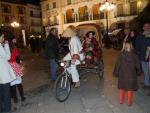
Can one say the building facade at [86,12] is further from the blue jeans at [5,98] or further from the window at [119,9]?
the blue jeans at [5,98]

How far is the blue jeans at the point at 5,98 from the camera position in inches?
266

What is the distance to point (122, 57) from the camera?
Result: 681 centimetres

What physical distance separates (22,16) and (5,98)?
68261 mm

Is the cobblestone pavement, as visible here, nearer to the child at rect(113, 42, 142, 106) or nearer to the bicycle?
the bicycle

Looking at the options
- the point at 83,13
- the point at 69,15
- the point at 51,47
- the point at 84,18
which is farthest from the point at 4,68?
the point at 69,15

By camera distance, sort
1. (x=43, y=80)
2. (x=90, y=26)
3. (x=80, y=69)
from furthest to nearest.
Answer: (x=90, y=26), (x=43, y=80), (x=80, y=69)

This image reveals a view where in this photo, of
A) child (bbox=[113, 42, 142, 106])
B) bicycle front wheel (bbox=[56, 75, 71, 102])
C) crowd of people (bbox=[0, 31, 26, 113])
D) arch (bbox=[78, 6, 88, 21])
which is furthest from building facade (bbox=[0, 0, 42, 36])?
child (bbox=[113, 42, 142, 106])

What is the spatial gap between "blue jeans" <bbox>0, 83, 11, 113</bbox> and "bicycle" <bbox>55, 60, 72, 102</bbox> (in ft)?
4.37

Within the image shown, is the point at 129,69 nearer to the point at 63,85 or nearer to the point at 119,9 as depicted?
the point at 63,85

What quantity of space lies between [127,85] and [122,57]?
0.67m

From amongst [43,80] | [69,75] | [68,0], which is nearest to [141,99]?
[69,75]

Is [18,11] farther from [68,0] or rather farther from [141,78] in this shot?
[141,78]

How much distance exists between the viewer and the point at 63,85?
25.7 feet

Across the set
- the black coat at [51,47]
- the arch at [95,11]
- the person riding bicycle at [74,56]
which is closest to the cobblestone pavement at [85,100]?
the person riding bicycle at [74,56]
